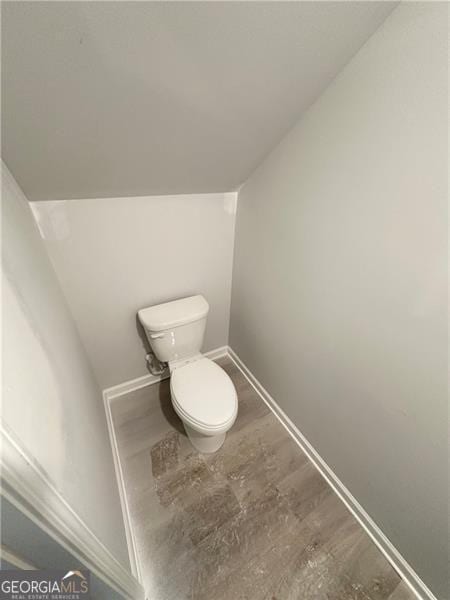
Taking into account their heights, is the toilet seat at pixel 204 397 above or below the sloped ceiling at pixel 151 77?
below

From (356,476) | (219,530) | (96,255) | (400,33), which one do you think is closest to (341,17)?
(400,33)

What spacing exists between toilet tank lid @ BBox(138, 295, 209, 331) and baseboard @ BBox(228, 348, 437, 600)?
2.45ft

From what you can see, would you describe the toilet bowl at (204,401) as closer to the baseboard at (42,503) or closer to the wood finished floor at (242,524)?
the wood finished floor at (242,524)

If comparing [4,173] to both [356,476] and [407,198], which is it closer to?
[407,198]

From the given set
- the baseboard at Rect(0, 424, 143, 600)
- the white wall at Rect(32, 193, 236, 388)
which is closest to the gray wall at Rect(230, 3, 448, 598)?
the white wall at Rect(32, 193, 236, 388)

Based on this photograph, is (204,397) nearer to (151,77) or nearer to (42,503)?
(42,503)

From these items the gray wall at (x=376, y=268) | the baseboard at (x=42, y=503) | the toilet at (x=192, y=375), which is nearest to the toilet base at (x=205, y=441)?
the toilet at (x=192, y=375)

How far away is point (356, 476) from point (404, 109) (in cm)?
141

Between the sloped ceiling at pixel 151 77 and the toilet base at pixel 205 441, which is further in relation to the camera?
the toilet base at pixel 205 441

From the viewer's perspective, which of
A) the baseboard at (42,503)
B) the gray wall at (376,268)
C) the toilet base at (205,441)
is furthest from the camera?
the toilet base at (205,441)

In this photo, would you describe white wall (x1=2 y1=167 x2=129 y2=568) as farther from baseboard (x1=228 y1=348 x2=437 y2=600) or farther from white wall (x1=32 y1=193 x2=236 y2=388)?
baseboard (x1=228 y1=348 x2=437 y2=600)

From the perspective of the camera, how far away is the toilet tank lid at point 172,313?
1.27 metres

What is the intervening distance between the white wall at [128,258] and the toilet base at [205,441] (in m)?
0.60

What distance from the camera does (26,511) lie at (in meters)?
0.35
